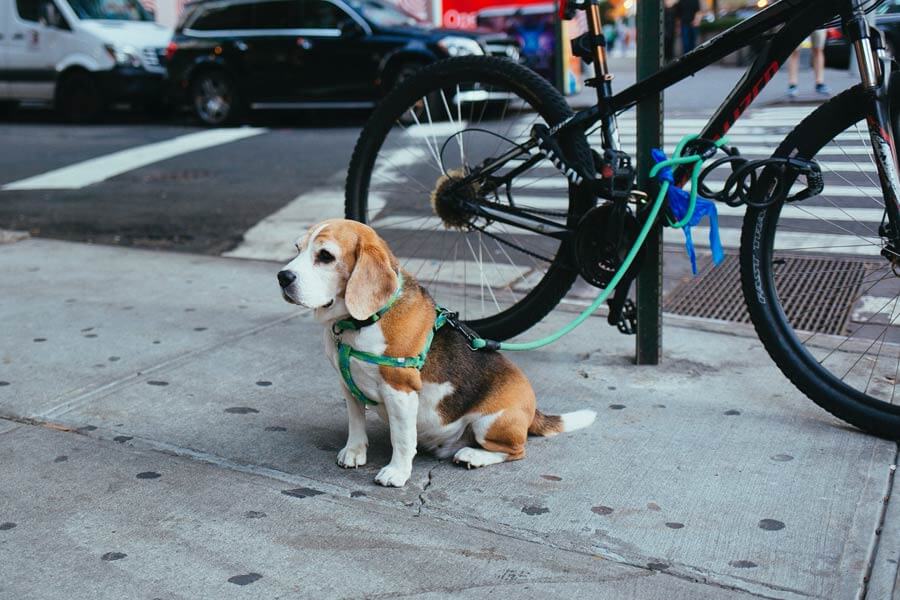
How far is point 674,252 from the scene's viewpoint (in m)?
6.62

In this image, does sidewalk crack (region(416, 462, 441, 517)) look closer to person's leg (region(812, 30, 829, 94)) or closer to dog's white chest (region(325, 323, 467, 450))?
dog's white chest (region(325, 323, 467, 450))

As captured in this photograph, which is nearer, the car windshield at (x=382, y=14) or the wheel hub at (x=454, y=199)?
the wheel hub at (x=454, y=199)

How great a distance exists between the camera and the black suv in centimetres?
1380

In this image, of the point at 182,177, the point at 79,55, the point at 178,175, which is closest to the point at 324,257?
the point at 182,177

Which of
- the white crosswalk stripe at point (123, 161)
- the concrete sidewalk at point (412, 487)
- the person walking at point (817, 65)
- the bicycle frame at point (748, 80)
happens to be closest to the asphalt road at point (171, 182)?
the white crosswalk stripe at point (123, 161)

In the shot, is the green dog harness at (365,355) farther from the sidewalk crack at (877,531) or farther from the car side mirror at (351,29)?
the car side mirror at (351,29)

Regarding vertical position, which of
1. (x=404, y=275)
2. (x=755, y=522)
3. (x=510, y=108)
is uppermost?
(x=510, y=108)

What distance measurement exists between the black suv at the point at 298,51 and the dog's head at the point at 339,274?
10536mm

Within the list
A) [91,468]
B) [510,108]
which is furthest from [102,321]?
[510,108]

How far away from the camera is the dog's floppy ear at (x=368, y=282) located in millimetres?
3225

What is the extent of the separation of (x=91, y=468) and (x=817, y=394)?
2.49 meters

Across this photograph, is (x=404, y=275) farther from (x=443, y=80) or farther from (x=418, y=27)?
(x=418, y=27)

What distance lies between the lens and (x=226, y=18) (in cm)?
1464

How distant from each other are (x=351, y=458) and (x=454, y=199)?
141 centimetres
